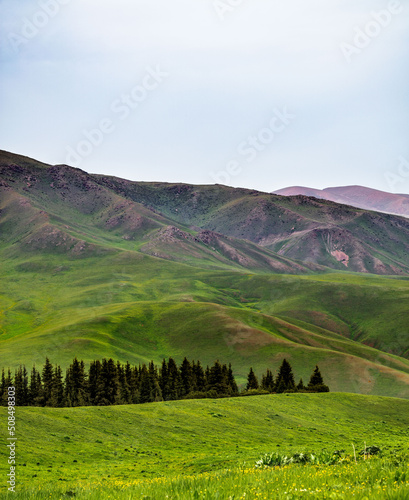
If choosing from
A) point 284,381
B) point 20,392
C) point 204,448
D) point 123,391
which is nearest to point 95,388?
point 123,391

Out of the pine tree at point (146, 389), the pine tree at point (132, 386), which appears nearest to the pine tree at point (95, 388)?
the pine tree at point (132, 386)

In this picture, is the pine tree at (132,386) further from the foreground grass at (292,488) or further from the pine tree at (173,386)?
the foreground grass at (292,488)

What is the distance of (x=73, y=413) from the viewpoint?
165ft

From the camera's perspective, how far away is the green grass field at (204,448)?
39.1 ft

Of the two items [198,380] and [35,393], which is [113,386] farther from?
[198,380]

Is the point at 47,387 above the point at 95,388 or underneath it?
above

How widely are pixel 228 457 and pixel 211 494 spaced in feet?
91.8

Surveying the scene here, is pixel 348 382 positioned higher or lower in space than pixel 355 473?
lower

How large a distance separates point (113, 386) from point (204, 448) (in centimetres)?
4507

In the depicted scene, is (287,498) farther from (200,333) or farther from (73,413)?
(200,333)

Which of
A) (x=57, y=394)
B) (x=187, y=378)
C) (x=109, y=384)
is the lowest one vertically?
(x=187, y=378)

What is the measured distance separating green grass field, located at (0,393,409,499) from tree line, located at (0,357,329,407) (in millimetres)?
21308

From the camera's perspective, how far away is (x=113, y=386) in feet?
279

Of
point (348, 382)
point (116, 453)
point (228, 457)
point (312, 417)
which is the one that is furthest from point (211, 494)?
point (348, 382)
